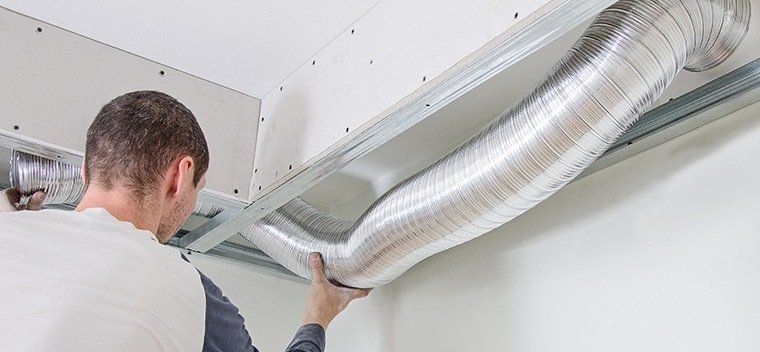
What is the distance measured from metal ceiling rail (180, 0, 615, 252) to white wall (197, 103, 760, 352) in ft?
1.52

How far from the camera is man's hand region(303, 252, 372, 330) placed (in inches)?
A: 73.1

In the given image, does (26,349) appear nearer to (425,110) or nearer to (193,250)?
(425,110)

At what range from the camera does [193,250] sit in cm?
218

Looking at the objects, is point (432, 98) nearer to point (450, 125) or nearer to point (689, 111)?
point (689, 111)

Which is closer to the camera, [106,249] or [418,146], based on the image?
[106,249]

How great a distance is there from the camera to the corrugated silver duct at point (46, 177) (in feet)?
5.56

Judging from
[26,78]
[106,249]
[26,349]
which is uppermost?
[26,78]

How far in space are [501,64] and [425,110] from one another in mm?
190

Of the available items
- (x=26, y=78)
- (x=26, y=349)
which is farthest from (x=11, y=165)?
(x=26, y=349)

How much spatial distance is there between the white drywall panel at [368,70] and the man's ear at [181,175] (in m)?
0.39

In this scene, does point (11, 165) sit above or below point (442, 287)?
above

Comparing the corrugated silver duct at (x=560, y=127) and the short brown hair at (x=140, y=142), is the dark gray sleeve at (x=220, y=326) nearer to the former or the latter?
the short brown hair at (x=140, y=142)

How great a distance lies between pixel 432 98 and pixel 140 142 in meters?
0.50

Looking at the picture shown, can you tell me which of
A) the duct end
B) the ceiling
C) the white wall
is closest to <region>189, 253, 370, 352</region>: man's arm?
the white wall
